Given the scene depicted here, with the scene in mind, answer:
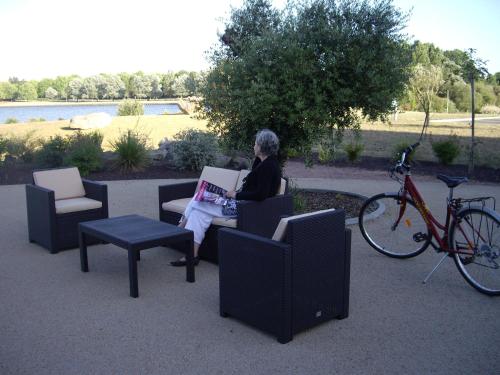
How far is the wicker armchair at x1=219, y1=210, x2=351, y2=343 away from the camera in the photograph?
145 inches

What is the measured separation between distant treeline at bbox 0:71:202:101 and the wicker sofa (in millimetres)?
38182

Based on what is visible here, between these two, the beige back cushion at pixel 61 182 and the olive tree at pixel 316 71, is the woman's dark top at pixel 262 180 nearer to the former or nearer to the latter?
the olive tree at pixel 316 71

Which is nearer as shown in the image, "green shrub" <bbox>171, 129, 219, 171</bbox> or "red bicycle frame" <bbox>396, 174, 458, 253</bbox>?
"red bicycle frame" <bbox>396, 174, 458, 253</bbox>

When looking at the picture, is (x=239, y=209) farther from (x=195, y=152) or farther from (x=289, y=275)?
(x=195, y=152)

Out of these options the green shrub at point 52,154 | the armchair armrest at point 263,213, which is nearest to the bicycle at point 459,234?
the armchair armrest at point 263,213

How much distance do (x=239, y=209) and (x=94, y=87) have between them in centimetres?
4551

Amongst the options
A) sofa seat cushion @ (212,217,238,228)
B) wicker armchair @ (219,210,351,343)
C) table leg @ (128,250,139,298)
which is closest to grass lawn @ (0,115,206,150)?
sofa seat cushion @ (212,217,238,228)

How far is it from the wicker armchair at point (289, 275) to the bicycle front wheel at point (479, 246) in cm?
137

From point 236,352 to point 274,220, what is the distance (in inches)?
78.6

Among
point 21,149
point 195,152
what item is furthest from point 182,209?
point 21,149

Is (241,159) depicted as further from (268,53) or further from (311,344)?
(311,344)

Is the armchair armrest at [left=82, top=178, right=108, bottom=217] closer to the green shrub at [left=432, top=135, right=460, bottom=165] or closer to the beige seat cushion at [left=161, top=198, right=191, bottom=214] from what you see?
the beige seat cushion at [left=161, top=198, right=191, bottom=214]

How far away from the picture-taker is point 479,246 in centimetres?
467

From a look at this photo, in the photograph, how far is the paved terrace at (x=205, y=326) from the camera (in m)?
3.43
